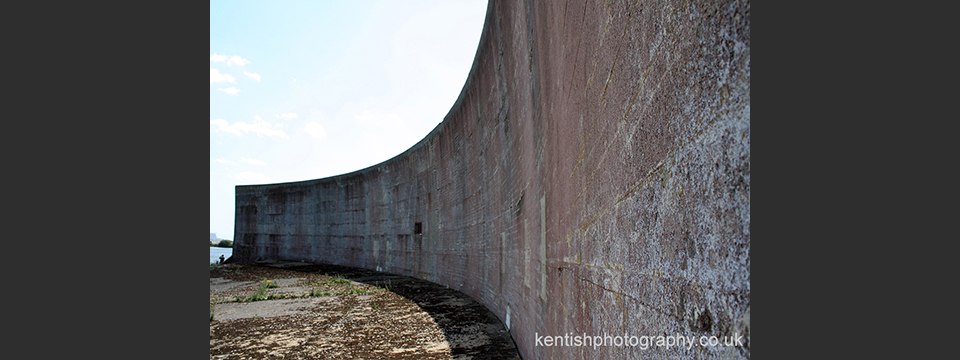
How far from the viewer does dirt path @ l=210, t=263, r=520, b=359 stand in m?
5.16

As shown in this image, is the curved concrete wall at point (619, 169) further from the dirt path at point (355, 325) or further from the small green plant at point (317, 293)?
the small green plant at point (317, 293)

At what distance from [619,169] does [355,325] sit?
553 centimetres

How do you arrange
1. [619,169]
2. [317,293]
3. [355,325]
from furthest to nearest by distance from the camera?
[317,293] → [355,325] → [619,169]

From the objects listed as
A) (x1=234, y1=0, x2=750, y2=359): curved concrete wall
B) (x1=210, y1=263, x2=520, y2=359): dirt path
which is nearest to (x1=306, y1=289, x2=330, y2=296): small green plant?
(x1=210, y1=263, x2=520, y2=359): dirt path

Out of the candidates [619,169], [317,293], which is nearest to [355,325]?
[317,293]

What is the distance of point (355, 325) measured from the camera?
6418 mm

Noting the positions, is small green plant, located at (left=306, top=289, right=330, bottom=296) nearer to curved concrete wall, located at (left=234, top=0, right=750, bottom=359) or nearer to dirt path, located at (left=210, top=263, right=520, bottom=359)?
dirt path, located at (left=210, top=263, right=520, bottom=359)

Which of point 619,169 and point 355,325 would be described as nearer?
point 619,169

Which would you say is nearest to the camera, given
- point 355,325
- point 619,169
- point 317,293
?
point 619,169

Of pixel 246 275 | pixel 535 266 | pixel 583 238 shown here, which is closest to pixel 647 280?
pixel 583 238

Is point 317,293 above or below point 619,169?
below

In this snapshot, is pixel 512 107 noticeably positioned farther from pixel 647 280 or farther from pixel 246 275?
pixel 246 275

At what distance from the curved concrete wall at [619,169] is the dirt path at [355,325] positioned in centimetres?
61

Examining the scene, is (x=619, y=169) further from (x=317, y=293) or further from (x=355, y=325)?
(x=317, y=293)
